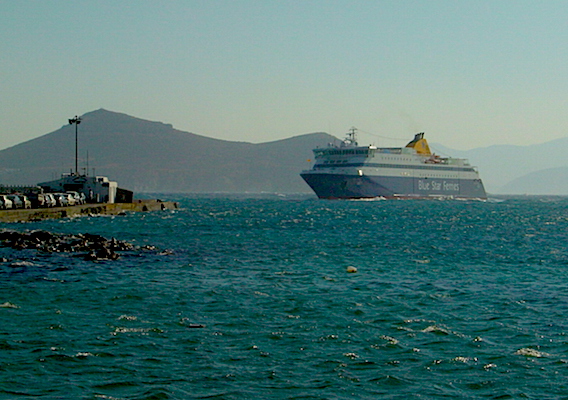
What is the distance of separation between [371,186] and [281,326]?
124 metres

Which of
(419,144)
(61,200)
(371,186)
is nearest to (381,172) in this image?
(371,186)

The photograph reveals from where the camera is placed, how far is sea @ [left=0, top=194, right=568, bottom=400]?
15648 millimetres

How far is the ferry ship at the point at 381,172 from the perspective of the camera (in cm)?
14225

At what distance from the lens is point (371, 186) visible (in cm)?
14400

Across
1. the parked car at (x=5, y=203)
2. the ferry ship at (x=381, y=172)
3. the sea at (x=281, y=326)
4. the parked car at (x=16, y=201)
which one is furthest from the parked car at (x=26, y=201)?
the ferry ship at (x=381, y=172)

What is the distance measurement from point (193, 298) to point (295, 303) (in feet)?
12.8

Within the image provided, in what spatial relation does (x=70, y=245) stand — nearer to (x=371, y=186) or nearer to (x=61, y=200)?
(x=61, y=200)

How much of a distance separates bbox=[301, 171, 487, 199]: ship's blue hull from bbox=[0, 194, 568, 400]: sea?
99.8m

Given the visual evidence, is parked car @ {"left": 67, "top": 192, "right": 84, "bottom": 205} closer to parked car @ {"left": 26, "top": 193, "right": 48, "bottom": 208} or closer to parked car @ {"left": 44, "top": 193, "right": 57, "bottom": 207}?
parked car @ {"left": 44, "top": 193, "right": 57, "bottom": 207}

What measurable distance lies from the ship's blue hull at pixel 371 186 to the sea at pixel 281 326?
99787 millimetres

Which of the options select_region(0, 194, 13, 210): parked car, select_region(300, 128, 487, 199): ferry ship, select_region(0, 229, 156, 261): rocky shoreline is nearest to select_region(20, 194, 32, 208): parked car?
select_region(0, 194, 13, 210): parked car

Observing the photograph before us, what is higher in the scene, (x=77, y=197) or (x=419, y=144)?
(x=419, y=144)

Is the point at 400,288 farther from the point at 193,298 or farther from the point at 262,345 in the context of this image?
the point at 262,345

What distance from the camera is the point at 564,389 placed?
1563 cm
